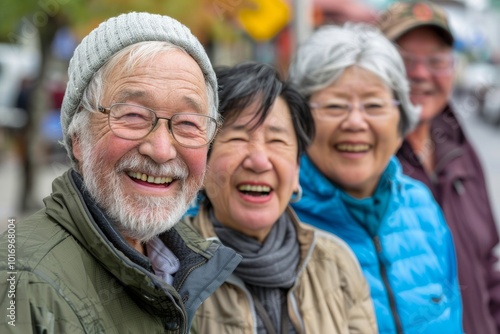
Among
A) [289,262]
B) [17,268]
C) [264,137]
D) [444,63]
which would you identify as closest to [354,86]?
[264,137]

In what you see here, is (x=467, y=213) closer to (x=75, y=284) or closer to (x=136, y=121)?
(x=136, y=121)

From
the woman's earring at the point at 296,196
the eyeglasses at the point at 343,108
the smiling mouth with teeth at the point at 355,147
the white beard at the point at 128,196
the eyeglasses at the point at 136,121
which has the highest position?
the eyeglasses at the point at 136,121

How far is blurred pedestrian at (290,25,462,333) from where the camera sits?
2586mm

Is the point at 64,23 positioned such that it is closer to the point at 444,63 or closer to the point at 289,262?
the point at 444,63

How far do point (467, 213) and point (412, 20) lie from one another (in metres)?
0.98

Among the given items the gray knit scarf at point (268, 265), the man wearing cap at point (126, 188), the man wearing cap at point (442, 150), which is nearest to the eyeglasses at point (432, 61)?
the man wearing cap at point (442, 150)

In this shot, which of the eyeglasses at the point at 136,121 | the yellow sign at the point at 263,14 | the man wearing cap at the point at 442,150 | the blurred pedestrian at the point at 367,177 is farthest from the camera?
the yellow sign at the point at 263,14

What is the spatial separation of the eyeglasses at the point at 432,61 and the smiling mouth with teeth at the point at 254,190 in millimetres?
1489

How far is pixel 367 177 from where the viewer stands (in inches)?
104

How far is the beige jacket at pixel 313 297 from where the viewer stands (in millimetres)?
2076

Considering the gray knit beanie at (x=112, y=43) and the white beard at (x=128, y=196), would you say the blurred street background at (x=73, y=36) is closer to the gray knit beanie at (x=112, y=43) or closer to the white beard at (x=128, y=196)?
the white beard at (x=128, y=196)

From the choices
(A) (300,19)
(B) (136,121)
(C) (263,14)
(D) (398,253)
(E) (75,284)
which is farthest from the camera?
(A) (300,19)

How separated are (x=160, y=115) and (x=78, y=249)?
1.24 ft

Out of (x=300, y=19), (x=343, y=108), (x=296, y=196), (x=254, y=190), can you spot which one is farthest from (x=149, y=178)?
(x=300, y=19)
